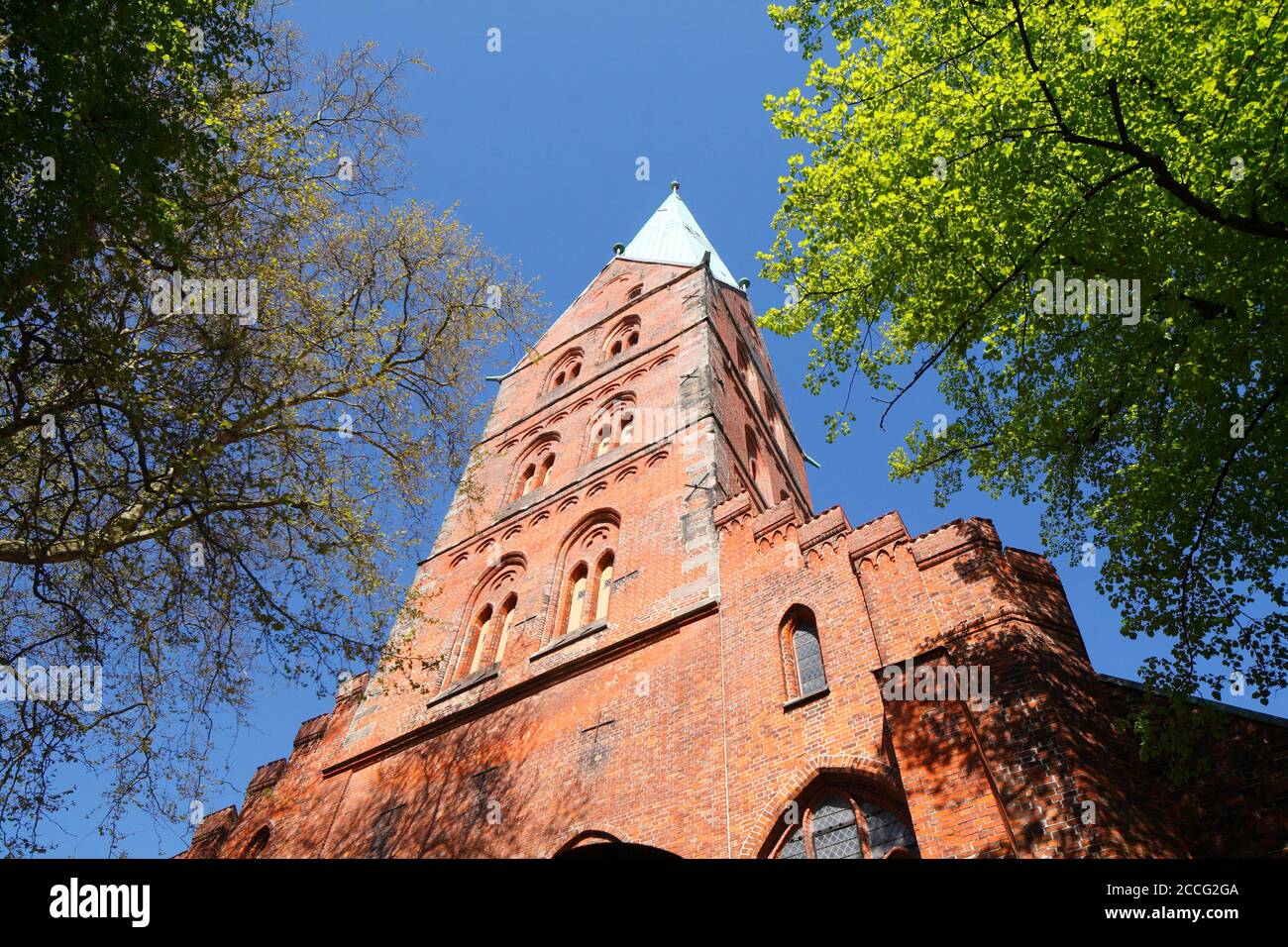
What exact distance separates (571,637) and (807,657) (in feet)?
14.0

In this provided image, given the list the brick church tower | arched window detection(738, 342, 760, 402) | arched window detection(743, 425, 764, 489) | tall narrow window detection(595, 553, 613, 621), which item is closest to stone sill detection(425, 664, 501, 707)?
the brick church tower

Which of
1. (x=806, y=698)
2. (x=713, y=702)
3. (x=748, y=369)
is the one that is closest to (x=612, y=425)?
(x=748, y=369)

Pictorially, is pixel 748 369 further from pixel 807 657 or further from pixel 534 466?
pixel 807 657

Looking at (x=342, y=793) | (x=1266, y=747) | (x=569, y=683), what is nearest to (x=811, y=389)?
(x=569, y=683)

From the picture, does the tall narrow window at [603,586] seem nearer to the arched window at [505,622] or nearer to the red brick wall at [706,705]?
the red brick wall at [706,705]

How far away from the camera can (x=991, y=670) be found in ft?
25.5

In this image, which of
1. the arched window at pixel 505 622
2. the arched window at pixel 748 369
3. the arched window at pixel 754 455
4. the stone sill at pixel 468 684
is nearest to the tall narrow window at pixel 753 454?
the arched window at pixel 754 455

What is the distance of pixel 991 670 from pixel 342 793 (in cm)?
1060

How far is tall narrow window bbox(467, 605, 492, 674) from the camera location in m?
14.8

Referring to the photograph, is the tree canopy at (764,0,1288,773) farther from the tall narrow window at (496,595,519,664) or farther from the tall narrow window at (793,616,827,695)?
Result: the tall narrow window at (496,595,519,664)

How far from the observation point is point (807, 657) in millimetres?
10203

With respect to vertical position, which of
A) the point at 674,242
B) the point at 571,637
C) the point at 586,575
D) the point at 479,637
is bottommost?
the point at 571,637

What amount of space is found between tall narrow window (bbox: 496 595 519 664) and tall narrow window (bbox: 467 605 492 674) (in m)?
0.29

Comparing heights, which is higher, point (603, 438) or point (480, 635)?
point (603, 438)
